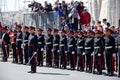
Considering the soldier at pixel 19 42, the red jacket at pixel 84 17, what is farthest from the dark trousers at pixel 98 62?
the soldier at pixel 19 42

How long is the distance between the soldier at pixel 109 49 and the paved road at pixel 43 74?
1.60 feet

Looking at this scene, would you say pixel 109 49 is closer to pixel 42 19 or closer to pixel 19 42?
pixel 19 42

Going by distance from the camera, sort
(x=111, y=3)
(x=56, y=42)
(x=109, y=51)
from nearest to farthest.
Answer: (x=109, y=51) < (x=56, y=42) < (x=111, y=3)

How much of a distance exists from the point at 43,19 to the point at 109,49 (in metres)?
7.80

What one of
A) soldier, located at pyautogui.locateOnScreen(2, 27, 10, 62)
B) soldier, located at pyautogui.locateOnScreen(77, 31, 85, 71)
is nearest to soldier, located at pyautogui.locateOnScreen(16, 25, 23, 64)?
soldier, located at pyautogui.locateOnScreen(2, 27, 10, 62)

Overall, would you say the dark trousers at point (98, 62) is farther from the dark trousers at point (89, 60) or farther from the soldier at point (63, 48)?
the soldier at point (63, 48)

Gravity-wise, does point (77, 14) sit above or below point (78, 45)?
above

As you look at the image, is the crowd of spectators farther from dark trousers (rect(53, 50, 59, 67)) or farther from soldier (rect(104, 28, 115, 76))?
soldier (rect(104, 28, 115, 76))

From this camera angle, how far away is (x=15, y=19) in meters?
31.1

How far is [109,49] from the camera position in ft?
54.9

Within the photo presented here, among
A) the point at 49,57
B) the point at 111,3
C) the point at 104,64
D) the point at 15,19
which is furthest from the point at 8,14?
the point at 104,64

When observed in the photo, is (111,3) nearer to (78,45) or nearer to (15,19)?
(15,19)

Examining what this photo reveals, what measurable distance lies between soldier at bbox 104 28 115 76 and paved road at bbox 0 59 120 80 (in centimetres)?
49

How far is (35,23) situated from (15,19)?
268 inches
